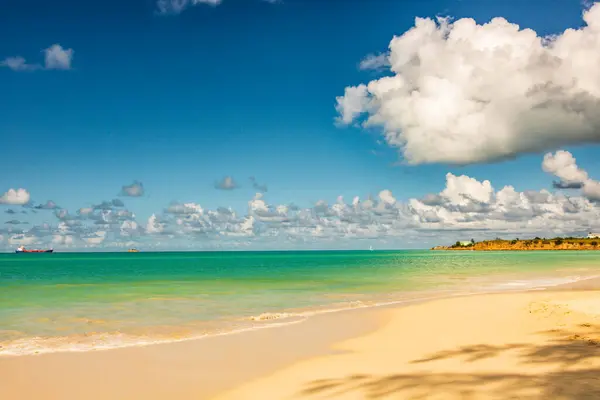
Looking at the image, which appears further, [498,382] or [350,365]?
[350,365]

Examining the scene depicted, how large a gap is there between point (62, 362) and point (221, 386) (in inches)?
206

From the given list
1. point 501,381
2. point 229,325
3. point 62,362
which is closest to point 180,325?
point 229,325

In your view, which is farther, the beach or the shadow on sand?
the beach

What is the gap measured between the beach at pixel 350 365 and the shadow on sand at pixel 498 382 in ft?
0.06

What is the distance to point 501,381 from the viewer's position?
333 inches

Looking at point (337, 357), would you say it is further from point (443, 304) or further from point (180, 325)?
point (443, 304)

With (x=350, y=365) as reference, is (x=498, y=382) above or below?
above

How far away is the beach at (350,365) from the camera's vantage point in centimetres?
865

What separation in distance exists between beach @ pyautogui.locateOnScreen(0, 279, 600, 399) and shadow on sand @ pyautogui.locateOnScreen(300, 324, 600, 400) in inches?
0.7

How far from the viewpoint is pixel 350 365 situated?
→ 36.5 ft

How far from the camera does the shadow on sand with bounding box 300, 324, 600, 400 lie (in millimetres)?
7750

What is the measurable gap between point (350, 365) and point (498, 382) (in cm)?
368

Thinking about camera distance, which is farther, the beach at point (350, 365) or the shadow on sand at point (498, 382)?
the beach at point (350, 365)

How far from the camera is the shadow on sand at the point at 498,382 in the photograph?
305 inches
